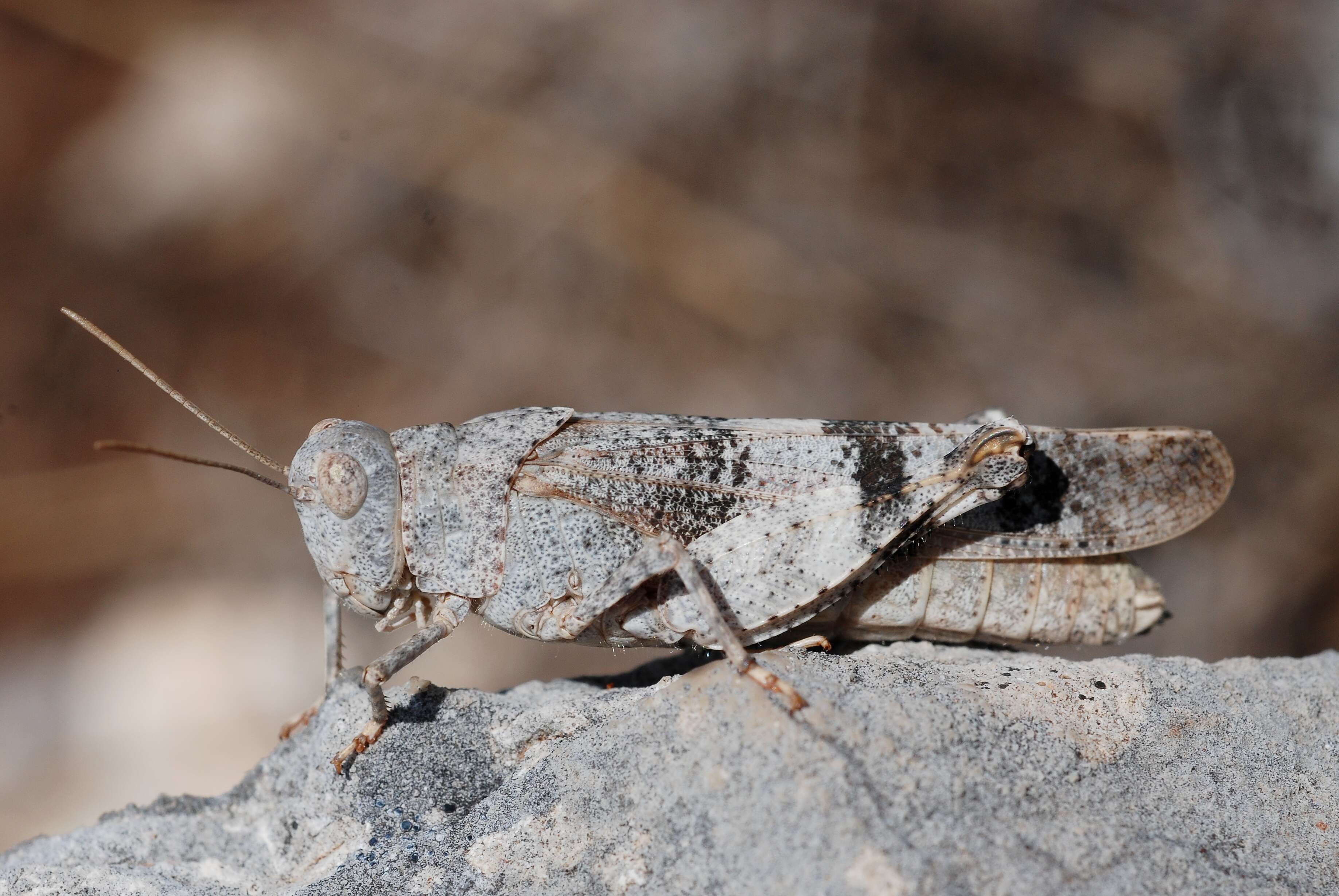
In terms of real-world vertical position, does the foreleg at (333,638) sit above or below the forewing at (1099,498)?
above

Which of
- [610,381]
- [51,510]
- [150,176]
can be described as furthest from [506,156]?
[51,510]

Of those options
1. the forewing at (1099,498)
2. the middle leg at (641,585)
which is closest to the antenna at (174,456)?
the middle leg at (641,585)

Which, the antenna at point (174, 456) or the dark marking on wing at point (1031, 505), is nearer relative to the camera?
the antenna at point (174, 456)

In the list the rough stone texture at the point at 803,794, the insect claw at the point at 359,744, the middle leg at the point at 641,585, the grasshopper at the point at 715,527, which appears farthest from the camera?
the grasshopper at the point at 715,527

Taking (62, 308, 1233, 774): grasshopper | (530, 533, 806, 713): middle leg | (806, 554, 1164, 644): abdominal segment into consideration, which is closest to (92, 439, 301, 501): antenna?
(62, 308, 1233, 774): grasshopper

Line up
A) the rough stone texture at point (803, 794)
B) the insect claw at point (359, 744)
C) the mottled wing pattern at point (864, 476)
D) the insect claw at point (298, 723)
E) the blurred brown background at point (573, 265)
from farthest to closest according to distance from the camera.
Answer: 1. the blurred brown background at point (573, 265)
2. the insect claw at point (298, 723)
3. the mottled wing pattern at point (864, 476)
4. the insect claw at point (359, 744)
5. the rough stone texture at point (803, 794)

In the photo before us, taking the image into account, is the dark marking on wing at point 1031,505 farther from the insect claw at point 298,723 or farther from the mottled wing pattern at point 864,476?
the insect claw at point 298,723

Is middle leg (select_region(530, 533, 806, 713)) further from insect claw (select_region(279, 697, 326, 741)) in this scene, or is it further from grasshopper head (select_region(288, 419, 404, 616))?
insect claw (select_region(279, 697, 326, 741))

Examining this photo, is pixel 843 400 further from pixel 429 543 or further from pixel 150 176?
pixel 150 176
